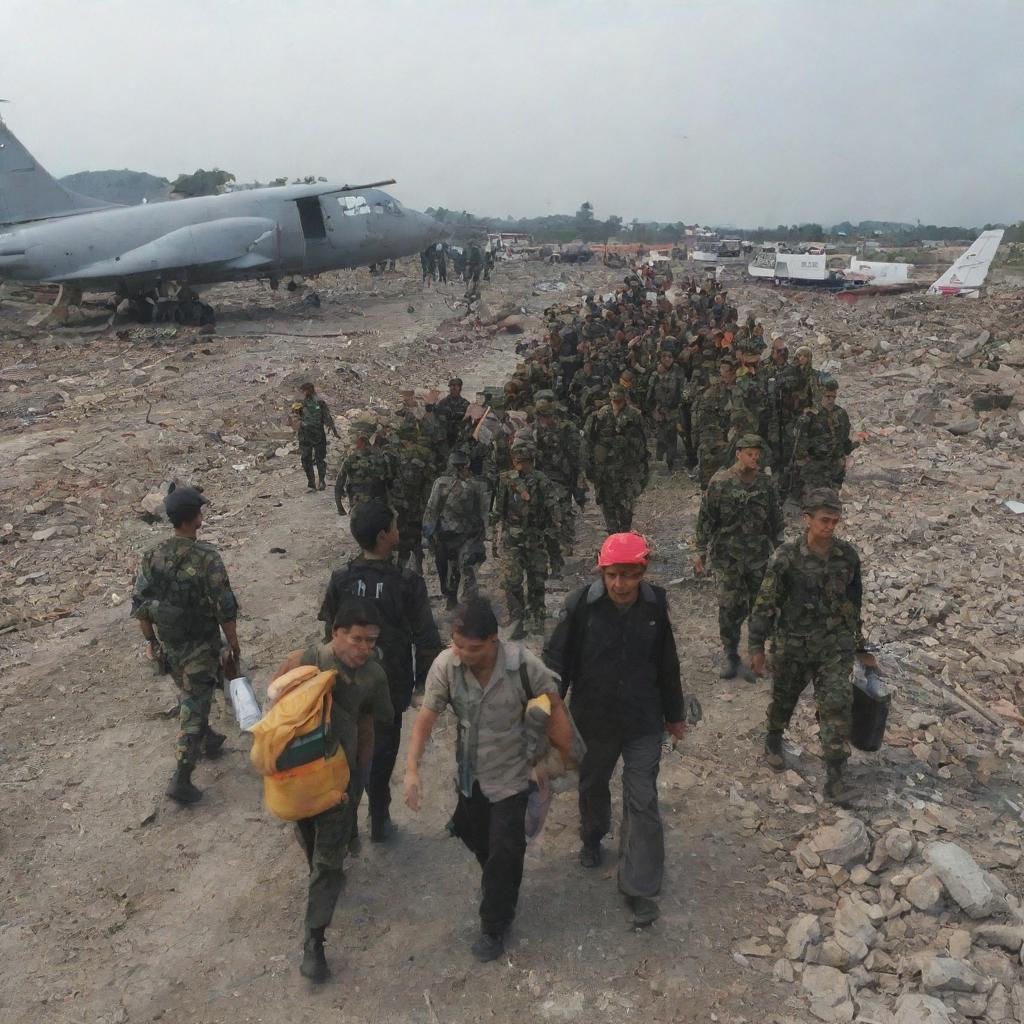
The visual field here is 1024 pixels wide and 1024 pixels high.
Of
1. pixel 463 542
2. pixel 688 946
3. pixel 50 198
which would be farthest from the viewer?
pixel 50 198

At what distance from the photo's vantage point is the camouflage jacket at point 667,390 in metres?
10.5

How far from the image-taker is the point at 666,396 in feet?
34.4

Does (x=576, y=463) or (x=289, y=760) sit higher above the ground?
(x=289, y=760)

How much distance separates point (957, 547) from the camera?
763cm

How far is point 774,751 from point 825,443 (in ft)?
14.3

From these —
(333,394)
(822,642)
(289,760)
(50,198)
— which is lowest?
(333,394)

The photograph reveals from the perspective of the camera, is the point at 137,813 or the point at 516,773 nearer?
the point at 516,773

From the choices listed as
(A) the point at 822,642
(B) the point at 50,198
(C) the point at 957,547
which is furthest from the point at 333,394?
(B) the point at 50,198

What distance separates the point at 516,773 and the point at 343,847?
769mm

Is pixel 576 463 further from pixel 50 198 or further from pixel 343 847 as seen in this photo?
pixel 50 198

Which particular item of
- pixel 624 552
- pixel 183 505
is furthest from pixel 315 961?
pixel 183 505

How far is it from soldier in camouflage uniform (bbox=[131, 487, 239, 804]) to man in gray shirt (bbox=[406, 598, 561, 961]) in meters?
1.75

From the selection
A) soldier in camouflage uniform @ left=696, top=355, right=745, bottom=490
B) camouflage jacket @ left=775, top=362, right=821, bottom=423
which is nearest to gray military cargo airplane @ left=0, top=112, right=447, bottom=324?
soldier in camouflage uniform @ left=696, top=355, right=745, bottom=490

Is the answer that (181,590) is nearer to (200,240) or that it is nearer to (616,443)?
(616,443)
